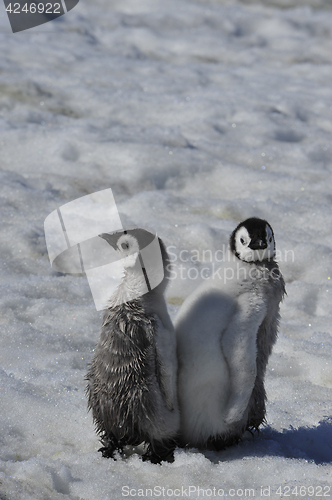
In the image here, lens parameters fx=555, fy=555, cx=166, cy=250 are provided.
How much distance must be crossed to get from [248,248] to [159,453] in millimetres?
938

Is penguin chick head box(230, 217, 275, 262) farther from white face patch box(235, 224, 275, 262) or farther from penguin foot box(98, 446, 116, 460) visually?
penguin foot box(98, 446, 116, 460)

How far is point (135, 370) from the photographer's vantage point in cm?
214

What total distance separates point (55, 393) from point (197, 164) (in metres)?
3.38

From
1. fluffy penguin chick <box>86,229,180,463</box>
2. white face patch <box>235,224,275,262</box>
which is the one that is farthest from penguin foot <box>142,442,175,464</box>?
white face patch <box>235,224,275,262</box>

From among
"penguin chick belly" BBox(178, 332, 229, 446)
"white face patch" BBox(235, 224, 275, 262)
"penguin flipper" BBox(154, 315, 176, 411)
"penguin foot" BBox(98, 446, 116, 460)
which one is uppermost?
"white face patch" BBox(235, 224, 275, 262)

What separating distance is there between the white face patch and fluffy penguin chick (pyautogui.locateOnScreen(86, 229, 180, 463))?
0.39 m

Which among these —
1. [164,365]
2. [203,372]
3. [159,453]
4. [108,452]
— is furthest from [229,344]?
[108,452]

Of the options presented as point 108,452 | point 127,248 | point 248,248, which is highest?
point 127,248

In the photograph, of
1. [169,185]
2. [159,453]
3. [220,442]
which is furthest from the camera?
[169,185]

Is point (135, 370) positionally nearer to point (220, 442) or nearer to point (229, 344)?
point (229, 344)

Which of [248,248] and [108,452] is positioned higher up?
[248,248]

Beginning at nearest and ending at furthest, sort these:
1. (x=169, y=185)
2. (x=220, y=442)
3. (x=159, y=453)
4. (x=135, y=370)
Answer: (x=135, y=370) < (x=159, y=453) < (x=220, y=442) < (x=169, y=185)

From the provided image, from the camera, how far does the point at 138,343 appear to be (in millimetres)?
2156

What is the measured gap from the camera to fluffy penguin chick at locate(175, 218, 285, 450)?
2.28m
